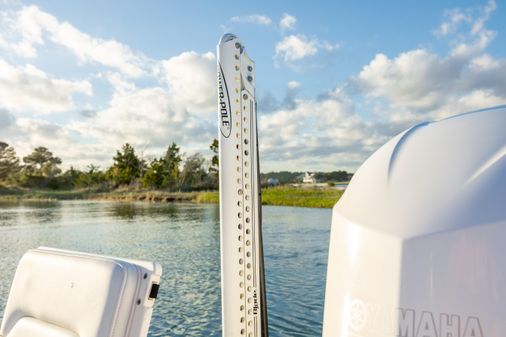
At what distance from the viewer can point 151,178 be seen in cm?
2995

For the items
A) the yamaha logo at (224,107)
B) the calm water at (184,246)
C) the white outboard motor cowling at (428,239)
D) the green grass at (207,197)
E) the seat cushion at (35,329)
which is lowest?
the calm water at (184,246)

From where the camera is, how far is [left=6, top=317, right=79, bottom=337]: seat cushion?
1.35m

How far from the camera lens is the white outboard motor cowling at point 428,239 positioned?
93 centimetres

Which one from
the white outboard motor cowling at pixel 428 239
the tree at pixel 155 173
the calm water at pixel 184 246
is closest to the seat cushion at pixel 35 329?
the white outboard motor cowling at pixel 428 239

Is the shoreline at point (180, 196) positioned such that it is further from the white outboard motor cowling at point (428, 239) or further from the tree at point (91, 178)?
the white outboard motor cowling at point (428, 239)

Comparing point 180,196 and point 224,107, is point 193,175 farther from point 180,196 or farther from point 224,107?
point 224,107

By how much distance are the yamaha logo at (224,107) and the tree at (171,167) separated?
2764 cm

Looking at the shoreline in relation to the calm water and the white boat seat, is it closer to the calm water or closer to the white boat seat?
the calm water

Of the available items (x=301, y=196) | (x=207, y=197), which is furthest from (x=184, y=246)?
(x=207, y=197)

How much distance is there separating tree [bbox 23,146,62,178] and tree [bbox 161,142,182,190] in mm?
9209

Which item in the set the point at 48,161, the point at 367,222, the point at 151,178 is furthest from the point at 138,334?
the point at 48,161

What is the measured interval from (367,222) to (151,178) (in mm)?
29567

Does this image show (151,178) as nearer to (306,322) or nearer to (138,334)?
(306,322)

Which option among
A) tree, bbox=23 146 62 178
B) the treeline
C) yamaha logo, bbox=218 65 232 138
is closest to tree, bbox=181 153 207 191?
the treeline
